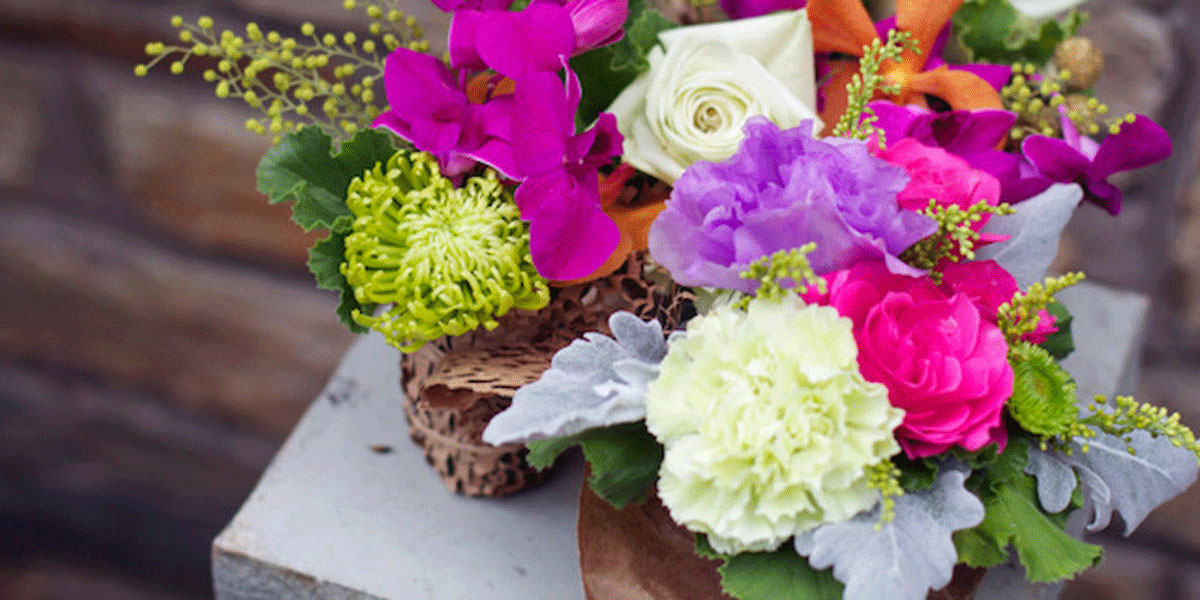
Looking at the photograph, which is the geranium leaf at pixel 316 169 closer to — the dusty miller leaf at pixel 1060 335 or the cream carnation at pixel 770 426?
the cream carnation at pixel 770 426

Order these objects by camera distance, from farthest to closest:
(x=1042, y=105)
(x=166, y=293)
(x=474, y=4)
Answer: (x=166, y=293), (x=1042, y=105), (x=474, y=4)

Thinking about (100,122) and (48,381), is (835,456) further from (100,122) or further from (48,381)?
(48,381)

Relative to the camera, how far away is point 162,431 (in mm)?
1472

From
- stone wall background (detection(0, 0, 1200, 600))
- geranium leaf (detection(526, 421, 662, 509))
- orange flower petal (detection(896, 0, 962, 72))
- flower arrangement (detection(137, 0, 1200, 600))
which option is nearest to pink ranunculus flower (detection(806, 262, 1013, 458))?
flower arrangement (detection(137, 0, 1200, 600))

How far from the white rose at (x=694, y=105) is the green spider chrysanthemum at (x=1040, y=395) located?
180 millimetres

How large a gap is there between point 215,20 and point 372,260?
2.53 ft

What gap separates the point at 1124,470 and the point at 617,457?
264 mm

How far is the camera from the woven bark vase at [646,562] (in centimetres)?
55

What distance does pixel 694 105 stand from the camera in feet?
1.91

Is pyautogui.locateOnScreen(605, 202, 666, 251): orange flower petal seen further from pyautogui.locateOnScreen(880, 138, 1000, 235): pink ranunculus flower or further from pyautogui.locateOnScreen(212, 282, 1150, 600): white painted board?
pyautogui.locateOnScreen(212, 282, 1150, 600): white painted board

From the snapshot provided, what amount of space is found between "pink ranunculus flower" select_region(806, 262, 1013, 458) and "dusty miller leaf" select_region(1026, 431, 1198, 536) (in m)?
0.05

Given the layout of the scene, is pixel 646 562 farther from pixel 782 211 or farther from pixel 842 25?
pixel 842 25

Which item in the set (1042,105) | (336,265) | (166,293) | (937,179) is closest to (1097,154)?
(1042,105)

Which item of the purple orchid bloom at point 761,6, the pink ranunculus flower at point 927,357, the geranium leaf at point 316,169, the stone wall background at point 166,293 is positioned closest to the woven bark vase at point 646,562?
the pink ranunculus flower at point 927,357
